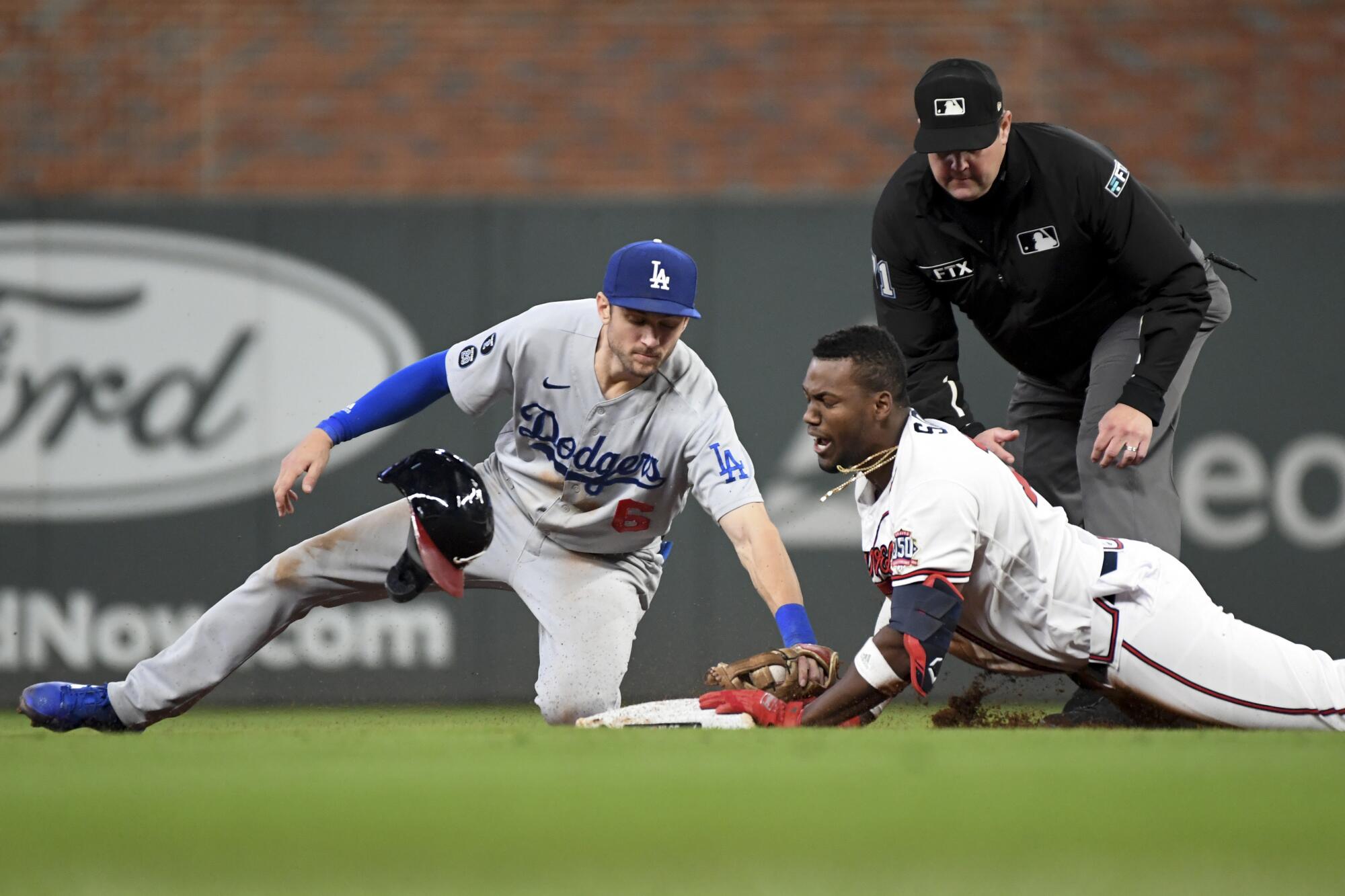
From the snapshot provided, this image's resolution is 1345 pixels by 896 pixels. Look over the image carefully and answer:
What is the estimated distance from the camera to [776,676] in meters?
4.70

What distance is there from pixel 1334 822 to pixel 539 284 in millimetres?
6026

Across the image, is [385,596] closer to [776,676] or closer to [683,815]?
[776,676]

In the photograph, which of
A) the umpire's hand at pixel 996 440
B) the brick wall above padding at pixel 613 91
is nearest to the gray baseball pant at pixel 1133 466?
the umpire's hand at pixel 996 440

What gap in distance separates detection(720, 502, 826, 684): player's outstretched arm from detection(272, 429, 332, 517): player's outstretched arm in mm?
1302

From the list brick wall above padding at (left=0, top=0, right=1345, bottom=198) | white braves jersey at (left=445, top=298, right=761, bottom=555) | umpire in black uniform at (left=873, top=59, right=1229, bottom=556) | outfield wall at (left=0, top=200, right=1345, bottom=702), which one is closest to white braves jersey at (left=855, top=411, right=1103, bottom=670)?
umpire in black uniform at (left=873, top=59, right=1229, bottom=556)

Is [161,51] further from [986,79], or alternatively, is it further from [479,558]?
[986,79]

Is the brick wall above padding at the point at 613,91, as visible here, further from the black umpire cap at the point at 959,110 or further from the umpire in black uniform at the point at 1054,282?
the black umpire cap at the point at 959,110

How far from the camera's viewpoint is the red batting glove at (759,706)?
4.55 metres

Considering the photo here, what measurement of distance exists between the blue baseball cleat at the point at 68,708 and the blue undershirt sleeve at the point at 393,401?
1132 millimetres

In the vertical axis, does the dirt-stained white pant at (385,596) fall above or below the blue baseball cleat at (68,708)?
above

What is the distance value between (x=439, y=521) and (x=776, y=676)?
1.16 m

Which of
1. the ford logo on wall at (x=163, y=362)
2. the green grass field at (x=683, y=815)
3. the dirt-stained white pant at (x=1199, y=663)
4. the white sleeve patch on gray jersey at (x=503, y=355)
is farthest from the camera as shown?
the ford logo on wall at (x=163, y=362)

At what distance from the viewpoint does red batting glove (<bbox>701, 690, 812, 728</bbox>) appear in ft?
14.9

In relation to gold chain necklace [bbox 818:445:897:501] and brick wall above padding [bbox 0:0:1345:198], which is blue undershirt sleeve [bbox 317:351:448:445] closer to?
gold chain necklace [bbox 818:445:897:501]
